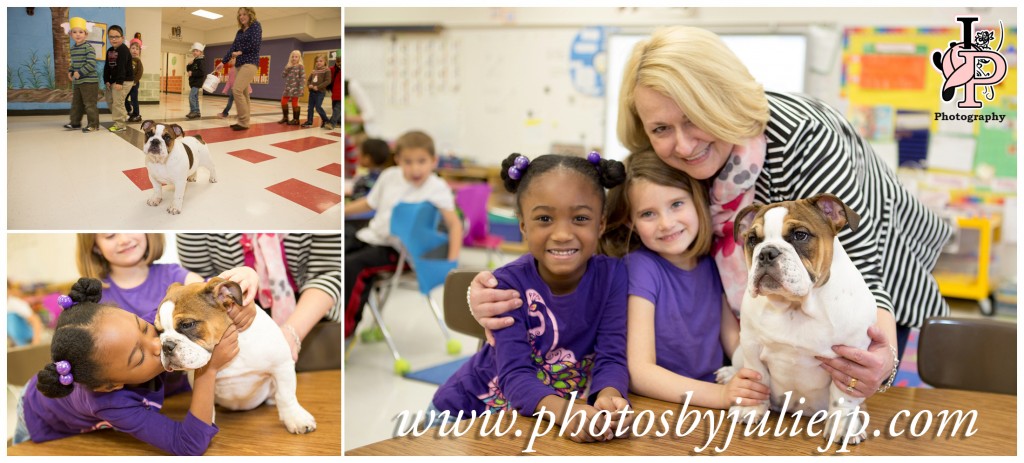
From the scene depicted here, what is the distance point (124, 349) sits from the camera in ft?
3.92

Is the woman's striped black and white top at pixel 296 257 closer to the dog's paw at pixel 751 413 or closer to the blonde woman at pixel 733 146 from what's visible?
the blonde woman at pixel 733 146

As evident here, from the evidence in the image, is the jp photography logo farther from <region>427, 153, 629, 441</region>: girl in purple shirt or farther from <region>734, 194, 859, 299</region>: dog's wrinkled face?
<region>427, 153, 629, 441</region>: girl in purple shirt

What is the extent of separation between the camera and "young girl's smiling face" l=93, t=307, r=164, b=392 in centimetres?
118

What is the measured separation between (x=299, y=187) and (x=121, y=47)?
372 mm

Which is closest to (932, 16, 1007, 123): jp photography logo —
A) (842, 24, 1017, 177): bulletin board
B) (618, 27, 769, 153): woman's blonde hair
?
(618, 27, 769, 153): woman's blonde hair

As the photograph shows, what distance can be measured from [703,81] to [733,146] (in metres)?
0.15

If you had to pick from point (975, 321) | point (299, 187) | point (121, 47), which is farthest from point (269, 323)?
point (975, 321)

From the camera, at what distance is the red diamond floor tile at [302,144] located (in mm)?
1416

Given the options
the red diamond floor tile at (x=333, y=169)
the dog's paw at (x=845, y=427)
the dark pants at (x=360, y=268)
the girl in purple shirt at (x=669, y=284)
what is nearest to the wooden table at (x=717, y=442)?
the dog's paw at (x=845, y=427)

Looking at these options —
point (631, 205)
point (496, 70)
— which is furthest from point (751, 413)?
point (496, 70)

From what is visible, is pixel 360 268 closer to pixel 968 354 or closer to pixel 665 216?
pixel 665 216

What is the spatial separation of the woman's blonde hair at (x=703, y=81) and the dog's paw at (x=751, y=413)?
1.65 ft

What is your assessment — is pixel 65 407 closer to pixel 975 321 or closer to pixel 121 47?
pixel 121 47

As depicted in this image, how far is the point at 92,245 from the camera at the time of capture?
4.26 feet
